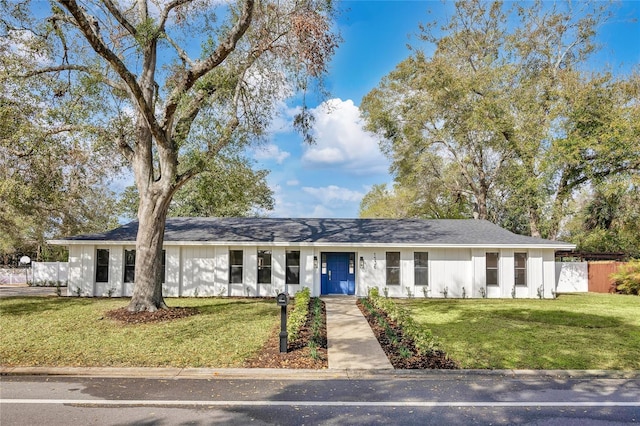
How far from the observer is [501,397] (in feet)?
19.7

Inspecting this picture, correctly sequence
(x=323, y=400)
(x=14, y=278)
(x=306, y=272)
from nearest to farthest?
(x=323, y=400) < (x=306, y=272) < (x=14, y=278)

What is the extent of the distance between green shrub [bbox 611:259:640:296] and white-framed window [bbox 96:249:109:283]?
2371 centimetres

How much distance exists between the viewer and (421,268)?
18703 millimetres

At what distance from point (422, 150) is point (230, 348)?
22.2 m

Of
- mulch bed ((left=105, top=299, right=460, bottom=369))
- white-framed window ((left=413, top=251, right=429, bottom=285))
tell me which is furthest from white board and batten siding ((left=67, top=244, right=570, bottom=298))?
mulch bed ((left=105, top=299, right=460, bottom=369))

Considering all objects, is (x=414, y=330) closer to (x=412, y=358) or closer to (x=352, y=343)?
(x=352, y=343)

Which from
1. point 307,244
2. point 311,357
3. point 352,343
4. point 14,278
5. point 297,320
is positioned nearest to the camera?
point 311,357

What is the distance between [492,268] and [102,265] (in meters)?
16.9

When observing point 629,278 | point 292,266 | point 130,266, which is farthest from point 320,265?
point 629,278

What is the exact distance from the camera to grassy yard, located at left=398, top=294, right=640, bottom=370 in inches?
310

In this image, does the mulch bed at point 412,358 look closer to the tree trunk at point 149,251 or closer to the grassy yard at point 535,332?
the grassy yard at point 535,332

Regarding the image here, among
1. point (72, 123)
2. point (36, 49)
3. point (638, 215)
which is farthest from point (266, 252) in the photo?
point (638, 215)

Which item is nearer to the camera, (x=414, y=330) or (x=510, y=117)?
(x=414, y=330)

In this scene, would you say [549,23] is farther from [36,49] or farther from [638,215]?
[36,49]
